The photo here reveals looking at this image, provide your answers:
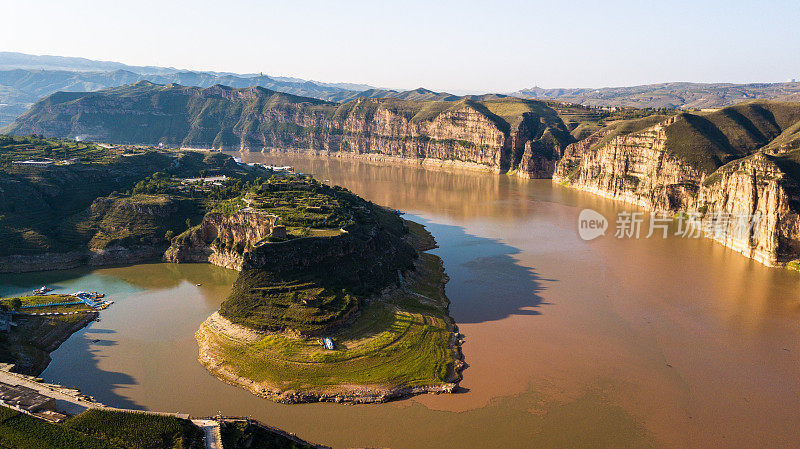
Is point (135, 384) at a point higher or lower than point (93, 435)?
lower

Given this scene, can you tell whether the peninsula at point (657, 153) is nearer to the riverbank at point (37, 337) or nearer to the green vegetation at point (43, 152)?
the riverbank at point (37, 337)

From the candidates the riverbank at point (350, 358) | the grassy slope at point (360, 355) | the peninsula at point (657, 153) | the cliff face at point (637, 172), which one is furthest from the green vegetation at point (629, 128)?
the grassy slope at point (360, 355)

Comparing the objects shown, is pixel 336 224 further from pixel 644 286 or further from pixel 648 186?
pixel 648 186

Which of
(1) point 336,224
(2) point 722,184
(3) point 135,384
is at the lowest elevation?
(3) point 135,384

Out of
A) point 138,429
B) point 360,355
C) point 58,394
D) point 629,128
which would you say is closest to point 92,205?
point 58,394

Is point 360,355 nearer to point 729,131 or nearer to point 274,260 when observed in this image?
point 274,260

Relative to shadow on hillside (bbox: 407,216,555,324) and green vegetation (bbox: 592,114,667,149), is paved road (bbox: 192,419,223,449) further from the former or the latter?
green vegetation (bbox: 592,114,667,149)

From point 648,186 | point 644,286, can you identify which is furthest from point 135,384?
point 648,186
